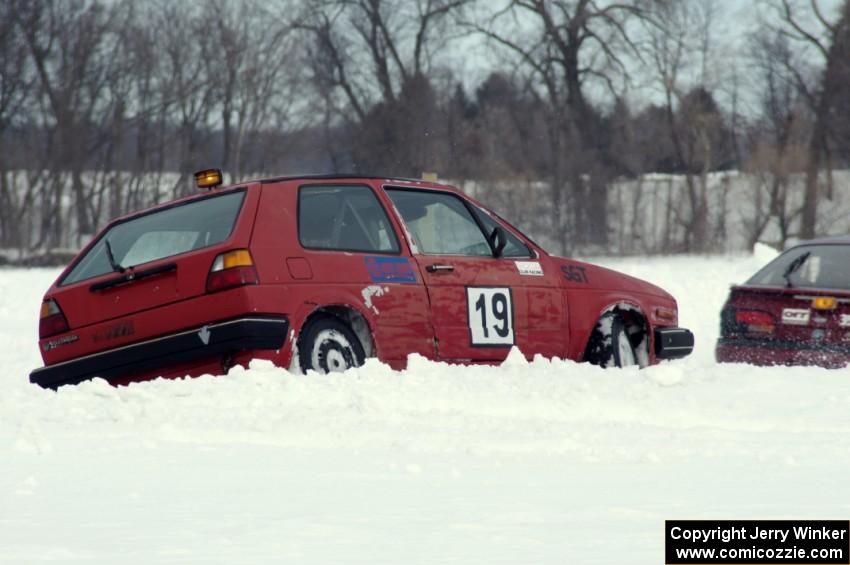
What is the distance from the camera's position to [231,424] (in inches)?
257

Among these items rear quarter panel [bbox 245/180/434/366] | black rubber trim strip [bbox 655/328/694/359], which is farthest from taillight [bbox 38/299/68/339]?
black rubber trim strip [bbox 655/328/694/359]

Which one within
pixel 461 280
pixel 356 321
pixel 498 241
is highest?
pixel 498 241

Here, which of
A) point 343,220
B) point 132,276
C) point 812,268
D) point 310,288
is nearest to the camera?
point 310,288

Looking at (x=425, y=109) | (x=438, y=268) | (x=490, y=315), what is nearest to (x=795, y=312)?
(x=490, y=315)

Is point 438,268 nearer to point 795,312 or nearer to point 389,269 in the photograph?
point 389,269

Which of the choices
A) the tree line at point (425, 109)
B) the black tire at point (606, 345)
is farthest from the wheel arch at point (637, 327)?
the tree line at point (425, 109)

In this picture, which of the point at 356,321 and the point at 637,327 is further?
the point at 637,327

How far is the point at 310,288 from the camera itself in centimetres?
741

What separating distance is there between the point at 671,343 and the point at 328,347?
309cm

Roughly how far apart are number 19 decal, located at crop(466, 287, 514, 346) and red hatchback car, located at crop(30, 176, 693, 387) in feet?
0.03

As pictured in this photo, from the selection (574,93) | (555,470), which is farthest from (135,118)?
(555,470)

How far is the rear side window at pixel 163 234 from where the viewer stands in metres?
7.62

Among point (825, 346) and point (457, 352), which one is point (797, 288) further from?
point (457, 352)

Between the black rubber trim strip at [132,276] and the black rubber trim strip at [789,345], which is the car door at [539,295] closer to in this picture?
the black rubber trim strip at [789,345]
